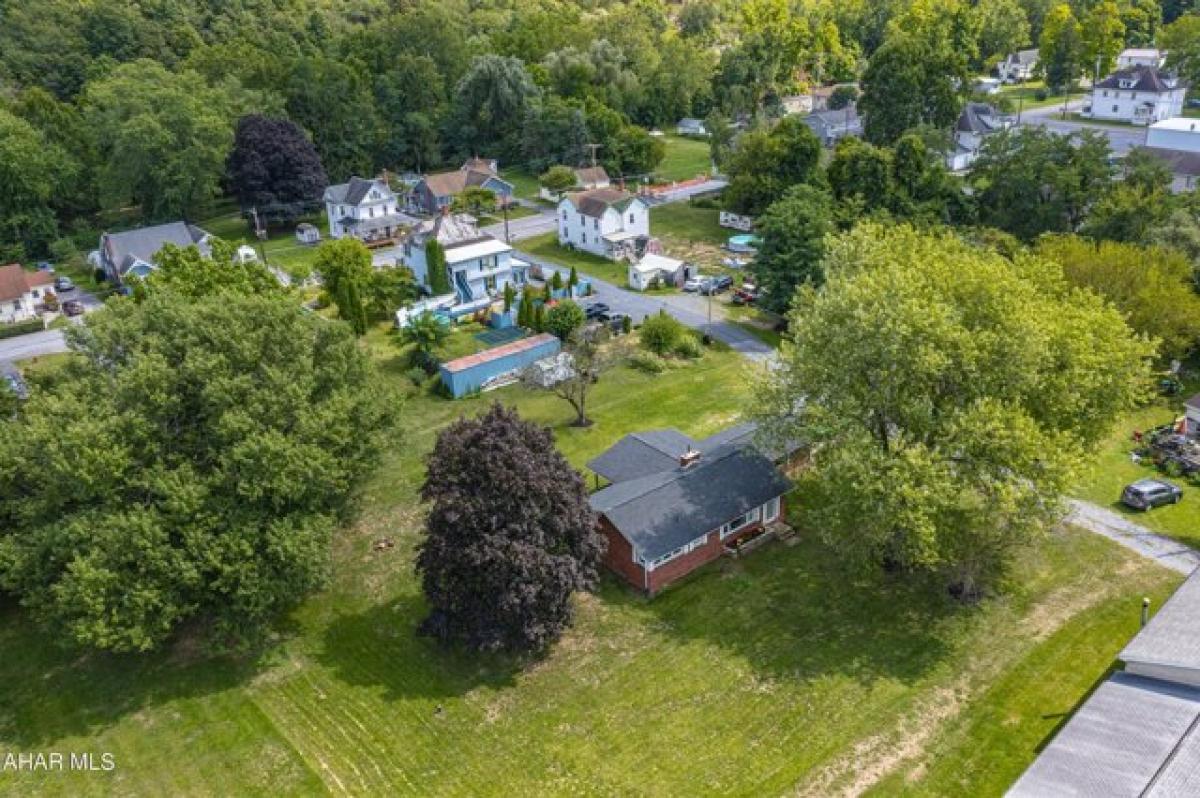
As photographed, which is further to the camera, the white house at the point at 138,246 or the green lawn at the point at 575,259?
the green lawn at the point at 575,259

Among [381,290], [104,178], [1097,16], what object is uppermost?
[1097,16]

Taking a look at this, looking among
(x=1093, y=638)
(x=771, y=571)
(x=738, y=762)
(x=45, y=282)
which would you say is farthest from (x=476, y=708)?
(x=45, y=282)

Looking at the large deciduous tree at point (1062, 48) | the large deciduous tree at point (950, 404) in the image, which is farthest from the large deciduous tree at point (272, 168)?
the large deciduous tree at point (1062, 48)

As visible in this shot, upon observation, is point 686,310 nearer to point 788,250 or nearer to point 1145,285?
point 788,250

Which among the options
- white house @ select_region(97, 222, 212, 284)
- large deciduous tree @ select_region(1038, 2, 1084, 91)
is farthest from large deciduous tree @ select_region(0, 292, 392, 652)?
large deciduous tree @ select_region(1038, 2, 1084, 91)

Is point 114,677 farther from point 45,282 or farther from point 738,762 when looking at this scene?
point 45,282

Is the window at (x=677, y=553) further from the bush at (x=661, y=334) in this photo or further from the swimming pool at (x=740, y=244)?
the swimming pool at (x=740, y=244)

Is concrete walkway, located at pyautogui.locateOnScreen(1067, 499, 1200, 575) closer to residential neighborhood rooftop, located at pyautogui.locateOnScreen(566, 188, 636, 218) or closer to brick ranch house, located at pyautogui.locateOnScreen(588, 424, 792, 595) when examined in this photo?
brick ranch house, located at pyautogui.locateOnScreen(588, 424, 792, 595)
